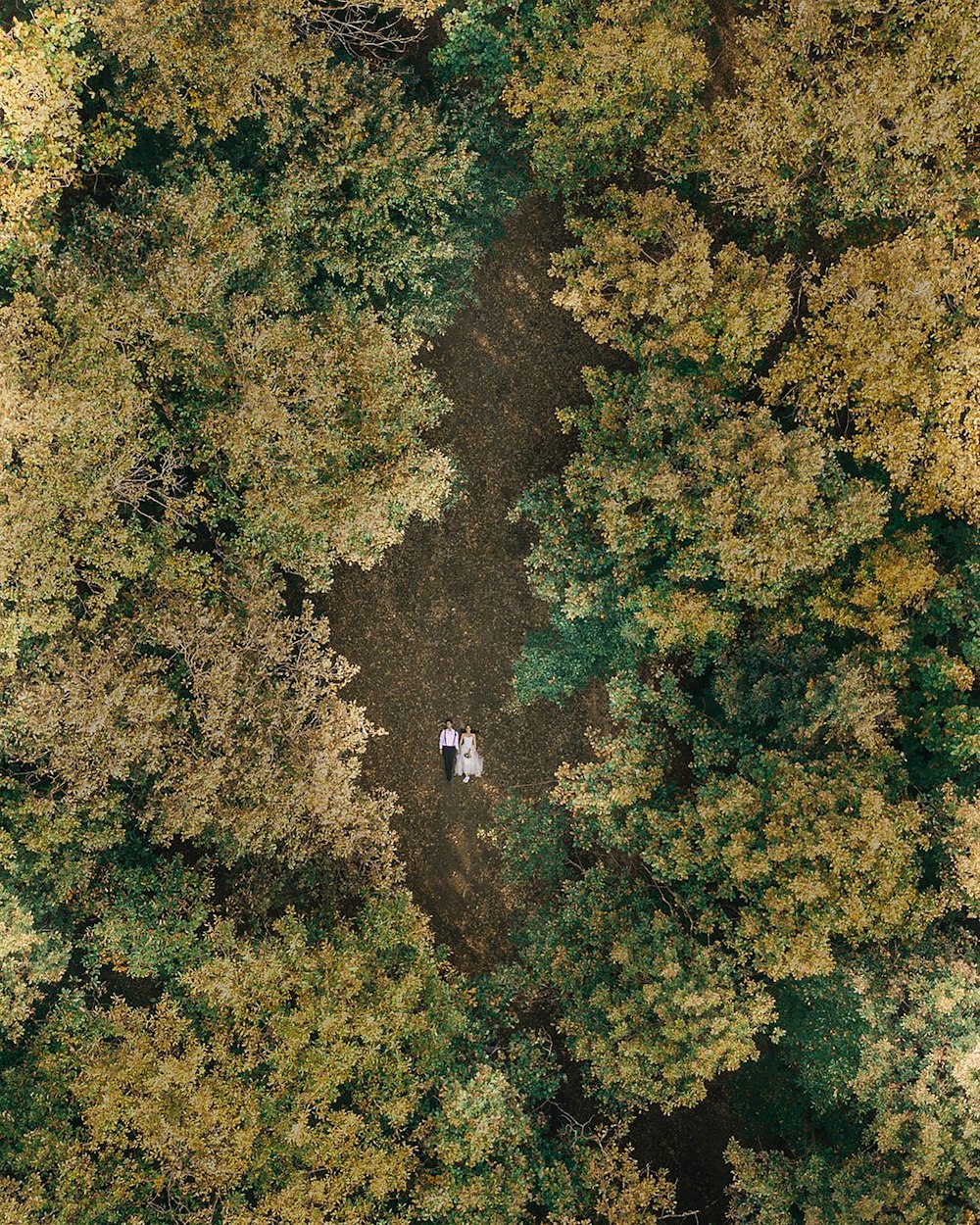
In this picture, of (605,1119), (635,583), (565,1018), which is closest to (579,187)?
(635,583)

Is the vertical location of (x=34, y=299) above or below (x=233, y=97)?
below

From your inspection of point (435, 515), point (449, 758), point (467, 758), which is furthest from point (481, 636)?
point (435, 515)

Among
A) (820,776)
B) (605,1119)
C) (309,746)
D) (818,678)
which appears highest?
(309,746)

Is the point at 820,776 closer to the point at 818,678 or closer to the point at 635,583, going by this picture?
the point at 818,678

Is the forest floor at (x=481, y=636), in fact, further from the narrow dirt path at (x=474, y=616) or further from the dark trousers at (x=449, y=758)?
the dark trousers at (x=449, y=758)

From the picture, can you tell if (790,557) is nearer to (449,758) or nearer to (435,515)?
(435,515)
